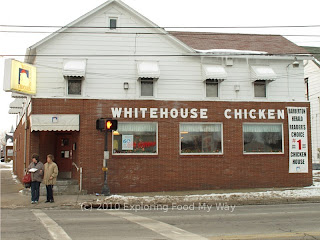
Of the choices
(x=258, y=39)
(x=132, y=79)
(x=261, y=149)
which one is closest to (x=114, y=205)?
(x=132, y=79)

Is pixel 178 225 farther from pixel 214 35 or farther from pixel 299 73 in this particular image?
pixel 214 35

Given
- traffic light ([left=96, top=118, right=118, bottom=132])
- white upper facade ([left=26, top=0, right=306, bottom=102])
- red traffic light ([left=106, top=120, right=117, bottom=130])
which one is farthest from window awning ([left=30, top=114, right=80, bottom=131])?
red traffic light ([left=106, top=120, right=117, bottom=130])

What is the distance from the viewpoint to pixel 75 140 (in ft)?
56.4

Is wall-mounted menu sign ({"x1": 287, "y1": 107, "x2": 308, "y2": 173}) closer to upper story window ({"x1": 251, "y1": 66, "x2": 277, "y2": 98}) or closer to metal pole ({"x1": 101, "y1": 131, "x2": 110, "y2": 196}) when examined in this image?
upper story window ({"x1": 251, "y1": 66, "x2": 277, "y2": 98})

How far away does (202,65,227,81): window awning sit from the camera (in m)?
16.8

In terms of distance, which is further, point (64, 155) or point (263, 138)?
point (64, 155)

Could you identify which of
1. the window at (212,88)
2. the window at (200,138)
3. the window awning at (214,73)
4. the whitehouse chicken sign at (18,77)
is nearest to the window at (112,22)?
the whitehouse chicken sign at (18,77)

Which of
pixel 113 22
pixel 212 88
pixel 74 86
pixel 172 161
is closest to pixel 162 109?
pixel 172 161

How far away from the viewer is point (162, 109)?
16.9m

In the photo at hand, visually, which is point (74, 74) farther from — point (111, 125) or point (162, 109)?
point (162, 109)

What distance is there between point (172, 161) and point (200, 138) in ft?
5.83

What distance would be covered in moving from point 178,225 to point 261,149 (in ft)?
32.6

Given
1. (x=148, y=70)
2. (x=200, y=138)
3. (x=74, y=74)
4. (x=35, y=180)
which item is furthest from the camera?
(x=200, y=138)

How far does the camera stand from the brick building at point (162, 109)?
16.3 meters
